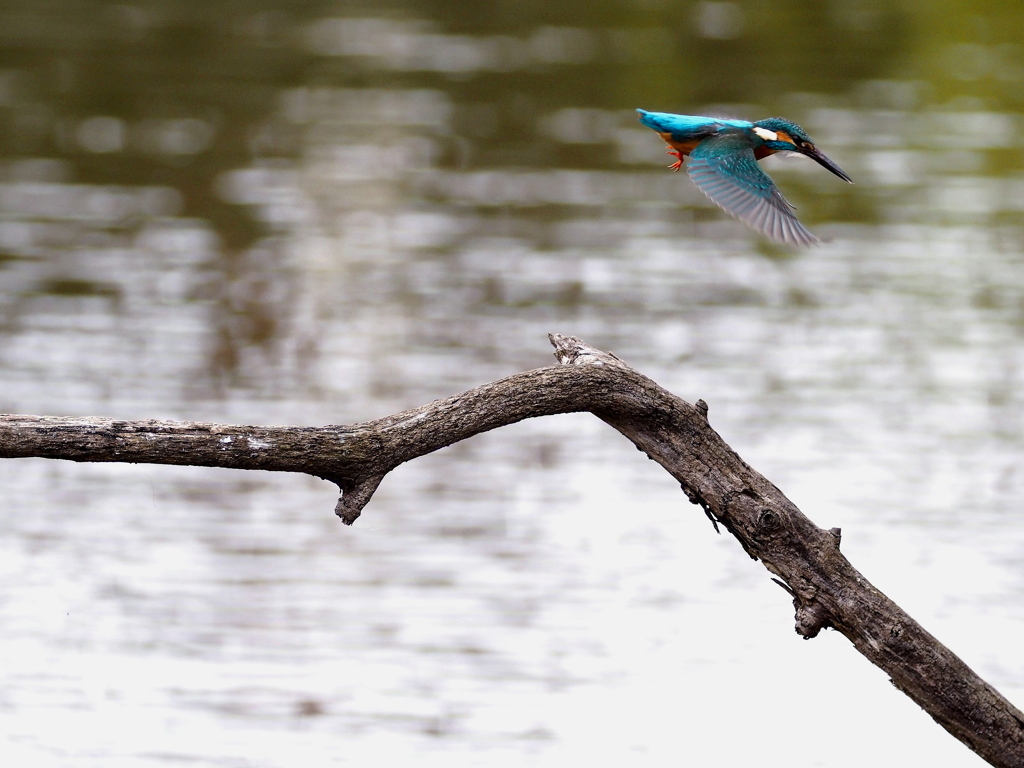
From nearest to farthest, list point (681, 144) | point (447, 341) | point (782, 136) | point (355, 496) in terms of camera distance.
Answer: point (355, 496) < point (782, 136) < point (681, 144) < point (447, 341)

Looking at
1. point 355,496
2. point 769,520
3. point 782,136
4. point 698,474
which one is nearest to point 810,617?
point 769,520

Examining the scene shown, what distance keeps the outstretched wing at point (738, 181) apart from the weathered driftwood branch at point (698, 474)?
0.54m

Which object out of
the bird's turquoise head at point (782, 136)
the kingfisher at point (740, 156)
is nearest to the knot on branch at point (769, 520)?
the kingfisher at point (740, 156)

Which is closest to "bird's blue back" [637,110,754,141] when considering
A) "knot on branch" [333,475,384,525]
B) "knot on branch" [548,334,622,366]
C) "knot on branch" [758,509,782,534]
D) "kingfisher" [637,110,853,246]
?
"kingfisher" [637,110,853,246]

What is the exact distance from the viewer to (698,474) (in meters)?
2.75

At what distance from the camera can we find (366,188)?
33.8 feet

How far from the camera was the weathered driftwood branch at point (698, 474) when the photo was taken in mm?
2547

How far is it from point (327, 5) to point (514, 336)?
8.70 meters

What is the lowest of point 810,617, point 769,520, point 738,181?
point 810,617

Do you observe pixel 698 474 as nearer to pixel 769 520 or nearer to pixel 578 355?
pixel 769 520

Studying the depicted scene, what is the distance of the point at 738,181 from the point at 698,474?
71 cm

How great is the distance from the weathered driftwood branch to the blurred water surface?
7.98ft

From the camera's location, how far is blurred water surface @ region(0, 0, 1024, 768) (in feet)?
17.9

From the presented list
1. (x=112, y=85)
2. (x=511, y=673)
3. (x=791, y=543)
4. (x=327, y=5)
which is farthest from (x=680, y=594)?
(x=327, y=5)
